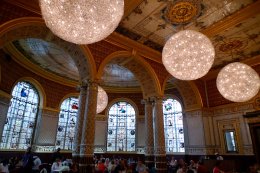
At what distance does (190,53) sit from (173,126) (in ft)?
24.7

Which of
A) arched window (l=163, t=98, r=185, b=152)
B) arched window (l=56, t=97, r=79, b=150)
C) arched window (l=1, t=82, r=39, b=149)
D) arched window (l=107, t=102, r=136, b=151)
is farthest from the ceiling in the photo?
arched window (l=107, t=102, r=136, b=151)

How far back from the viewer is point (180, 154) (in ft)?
34.2

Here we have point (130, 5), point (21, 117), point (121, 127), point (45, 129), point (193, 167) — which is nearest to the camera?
point (130, 5)

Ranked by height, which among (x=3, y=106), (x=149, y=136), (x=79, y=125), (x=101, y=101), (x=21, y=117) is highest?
(x=101, y=101)

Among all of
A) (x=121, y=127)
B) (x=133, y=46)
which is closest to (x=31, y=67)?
(x=133, y=46)

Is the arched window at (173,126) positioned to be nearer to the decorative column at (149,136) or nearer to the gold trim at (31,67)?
the decorative column at (149,136)

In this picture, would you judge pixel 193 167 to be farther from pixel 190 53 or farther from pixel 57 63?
pixel 57 63

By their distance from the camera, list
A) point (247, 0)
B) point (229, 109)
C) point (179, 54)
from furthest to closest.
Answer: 1. point (229, 109)
2. point (247, 0)
3. point (179, 54)

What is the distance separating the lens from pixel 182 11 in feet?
18.9

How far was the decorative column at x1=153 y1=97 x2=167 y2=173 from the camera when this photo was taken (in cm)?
680

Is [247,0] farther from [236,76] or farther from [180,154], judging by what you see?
[180,154]

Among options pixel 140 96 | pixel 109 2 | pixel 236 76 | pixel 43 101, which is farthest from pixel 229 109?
pixel 43 101

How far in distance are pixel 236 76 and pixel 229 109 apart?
4.35 m

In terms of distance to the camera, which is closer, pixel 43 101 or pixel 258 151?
pixel 258 151
